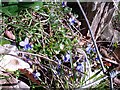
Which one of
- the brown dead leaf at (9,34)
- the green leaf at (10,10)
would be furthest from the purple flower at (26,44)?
the green leaf at (10,10)

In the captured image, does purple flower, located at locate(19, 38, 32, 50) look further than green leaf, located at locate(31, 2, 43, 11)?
No

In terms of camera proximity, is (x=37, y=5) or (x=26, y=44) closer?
(x=26, y=44)

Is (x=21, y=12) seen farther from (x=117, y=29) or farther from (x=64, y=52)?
(x=117, y=29)

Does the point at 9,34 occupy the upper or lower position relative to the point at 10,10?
lower

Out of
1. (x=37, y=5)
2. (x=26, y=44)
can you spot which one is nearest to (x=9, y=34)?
(x=26, y=44)

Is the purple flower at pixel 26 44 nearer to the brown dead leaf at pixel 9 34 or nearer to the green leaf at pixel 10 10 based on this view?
the brown dead leaf at pixel 9 34

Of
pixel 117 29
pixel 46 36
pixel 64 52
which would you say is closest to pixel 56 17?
pixel 46 36

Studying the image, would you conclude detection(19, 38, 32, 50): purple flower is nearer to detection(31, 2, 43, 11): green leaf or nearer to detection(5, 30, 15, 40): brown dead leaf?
detection(5, 30, 15, 40): brown dead leaf

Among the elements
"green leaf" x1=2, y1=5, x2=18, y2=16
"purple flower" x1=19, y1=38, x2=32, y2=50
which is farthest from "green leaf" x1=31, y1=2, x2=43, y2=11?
"purple flower" x1=19, y1=38, x2=32, y2=50

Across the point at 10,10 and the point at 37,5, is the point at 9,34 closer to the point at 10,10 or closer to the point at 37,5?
the point at 10,10

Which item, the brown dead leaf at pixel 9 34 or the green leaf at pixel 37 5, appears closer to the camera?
the brown dead leaf at pixel 9 34

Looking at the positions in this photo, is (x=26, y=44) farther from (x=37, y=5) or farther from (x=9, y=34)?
(x=37, y=5)
